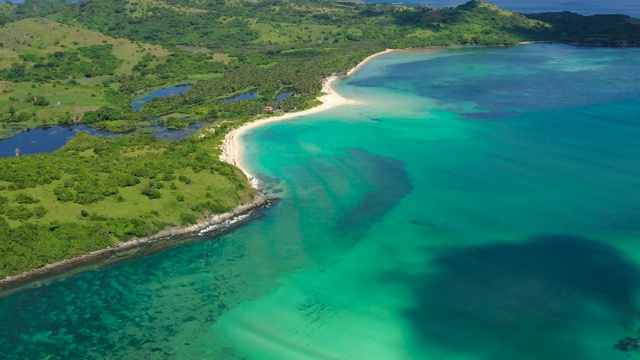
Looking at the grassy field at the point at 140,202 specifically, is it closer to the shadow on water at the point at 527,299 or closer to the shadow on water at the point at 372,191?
the shadow on water at the point at 372,191

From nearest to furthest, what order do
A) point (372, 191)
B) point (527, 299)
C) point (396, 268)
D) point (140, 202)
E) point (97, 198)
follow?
point (527, 299)
point (396, 268)
point (97, 198)
point (140, 202)
point (372, 191)

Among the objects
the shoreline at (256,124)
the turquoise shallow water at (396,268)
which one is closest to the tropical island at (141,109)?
the shoreline at (256,124)

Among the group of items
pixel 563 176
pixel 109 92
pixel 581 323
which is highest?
pixel 109 92

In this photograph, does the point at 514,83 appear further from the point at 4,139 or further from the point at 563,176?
the point at 4,139

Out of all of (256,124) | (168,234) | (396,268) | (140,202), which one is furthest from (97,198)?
(256,124)

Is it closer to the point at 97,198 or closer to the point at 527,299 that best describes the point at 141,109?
the point at 97,198

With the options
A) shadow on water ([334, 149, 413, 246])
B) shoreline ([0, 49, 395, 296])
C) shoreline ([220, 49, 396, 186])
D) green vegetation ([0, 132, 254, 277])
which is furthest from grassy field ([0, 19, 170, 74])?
shadow on water ([334, 149, 413, 246])

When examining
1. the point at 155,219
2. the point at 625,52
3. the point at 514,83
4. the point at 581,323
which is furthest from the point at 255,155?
the point at 625,52
